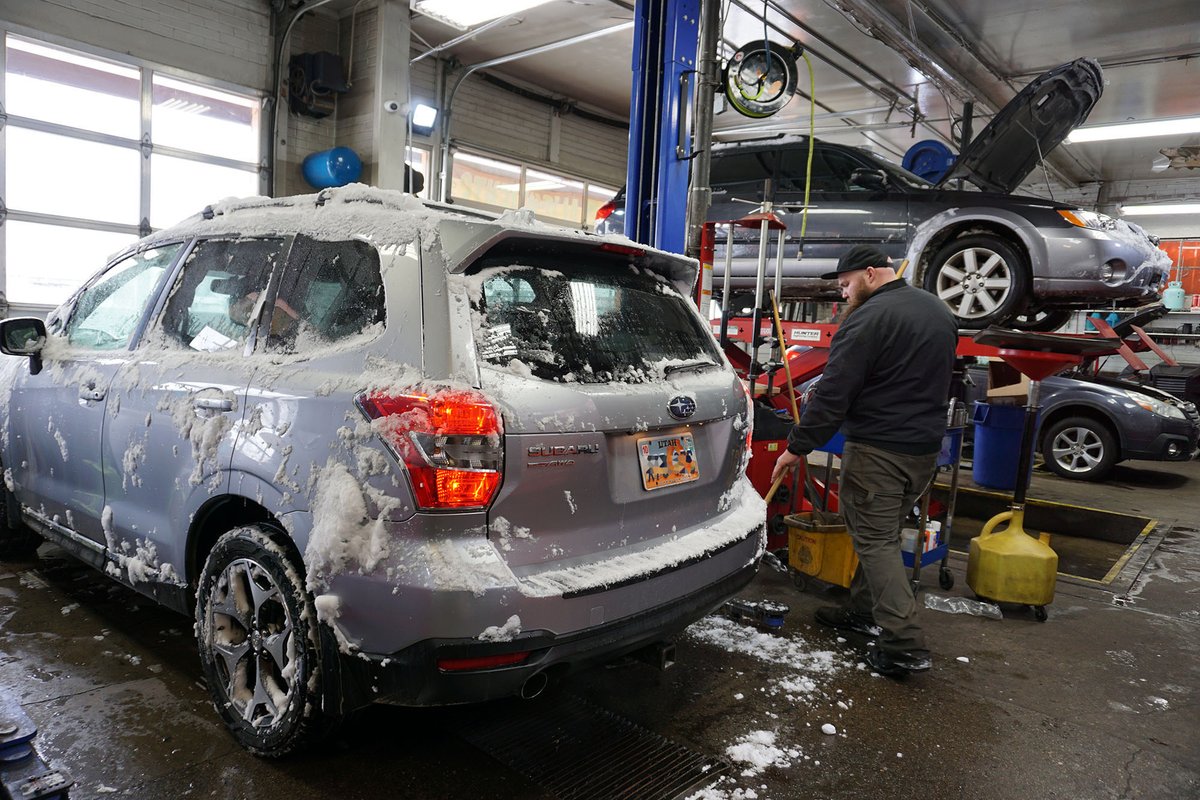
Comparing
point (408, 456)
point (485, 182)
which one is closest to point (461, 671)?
point (408, 456)

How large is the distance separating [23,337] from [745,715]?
3.34 metres

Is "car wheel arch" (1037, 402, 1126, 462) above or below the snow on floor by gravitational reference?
above

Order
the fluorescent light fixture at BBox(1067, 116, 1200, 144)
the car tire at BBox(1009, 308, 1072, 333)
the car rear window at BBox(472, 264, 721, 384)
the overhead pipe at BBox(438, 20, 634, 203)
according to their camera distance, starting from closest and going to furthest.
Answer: the car rear window at BBox(472, 264, 721, 384), the car tire at BBox(1009, 308, 1072, 333), the overhead pipe at BBox(438, 20, 634, 203), the fluorescent light fixture at BBox(1067, 116, 1200, 144)

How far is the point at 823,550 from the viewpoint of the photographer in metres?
3.96

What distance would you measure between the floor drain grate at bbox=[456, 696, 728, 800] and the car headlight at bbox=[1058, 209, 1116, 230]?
559 centimetres

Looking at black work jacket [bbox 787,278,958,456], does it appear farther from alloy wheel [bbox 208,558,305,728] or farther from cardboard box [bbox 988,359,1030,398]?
cardboard box [bbox 988,359,1030,398]

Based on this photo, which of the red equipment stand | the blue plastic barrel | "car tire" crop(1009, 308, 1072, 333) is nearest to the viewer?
the red equipment stand

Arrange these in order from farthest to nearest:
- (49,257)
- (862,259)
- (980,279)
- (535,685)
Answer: (49,257) < (980,279) < (862,259) < (535,685)

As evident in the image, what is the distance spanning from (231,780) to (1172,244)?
21650mm

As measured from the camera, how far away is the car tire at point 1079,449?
341 inches

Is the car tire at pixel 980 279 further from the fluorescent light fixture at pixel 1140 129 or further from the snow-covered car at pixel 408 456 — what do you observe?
the fluorescent light fixture at pixel 1140 129

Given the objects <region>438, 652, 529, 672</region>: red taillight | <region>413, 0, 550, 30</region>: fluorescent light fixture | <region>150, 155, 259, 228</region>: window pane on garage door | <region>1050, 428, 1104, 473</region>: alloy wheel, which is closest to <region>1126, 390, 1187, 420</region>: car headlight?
<region>1050, 428, 1104, 473</region>: alloy wheel

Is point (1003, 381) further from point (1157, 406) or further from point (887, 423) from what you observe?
point (1157, 406)

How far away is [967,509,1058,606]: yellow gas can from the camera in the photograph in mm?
3855
